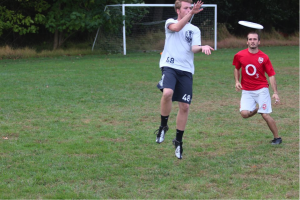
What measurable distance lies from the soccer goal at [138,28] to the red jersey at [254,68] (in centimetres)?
1717

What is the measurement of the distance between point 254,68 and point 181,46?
1.43 metres

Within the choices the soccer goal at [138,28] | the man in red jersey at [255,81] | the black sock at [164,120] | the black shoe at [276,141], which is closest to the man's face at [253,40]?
the man in red jersey at [255,81]

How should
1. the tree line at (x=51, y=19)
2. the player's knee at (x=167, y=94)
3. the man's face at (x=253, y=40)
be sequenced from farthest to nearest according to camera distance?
the tree line at (x=51, y=19)
the man's face at (x=253, y=40)
the player's knee at (x=167, y=94)

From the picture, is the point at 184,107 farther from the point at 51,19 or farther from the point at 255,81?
the point at 51,19

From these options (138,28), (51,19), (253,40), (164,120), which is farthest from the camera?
(138,28)

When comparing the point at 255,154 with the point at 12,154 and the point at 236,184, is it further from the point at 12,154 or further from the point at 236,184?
the point at 12,154

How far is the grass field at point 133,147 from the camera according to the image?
4.59 metres

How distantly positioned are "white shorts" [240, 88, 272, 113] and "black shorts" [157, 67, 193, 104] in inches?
50.7

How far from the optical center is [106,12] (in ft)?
77.3

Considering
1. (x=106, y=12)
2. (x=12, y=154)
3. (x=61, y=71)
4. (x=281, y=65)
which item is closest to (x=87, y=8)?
(x=106, y=12)

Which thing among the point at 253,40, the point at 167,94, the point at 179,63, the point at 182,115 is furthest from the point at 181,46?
the point at 253,40

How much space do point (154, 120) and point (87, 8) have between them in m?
17.9

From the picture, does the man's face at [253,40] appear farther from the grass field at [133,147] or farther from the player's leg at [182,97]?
the grass field at [133,147]

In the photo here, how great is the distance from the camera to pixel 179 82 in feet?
18.7
